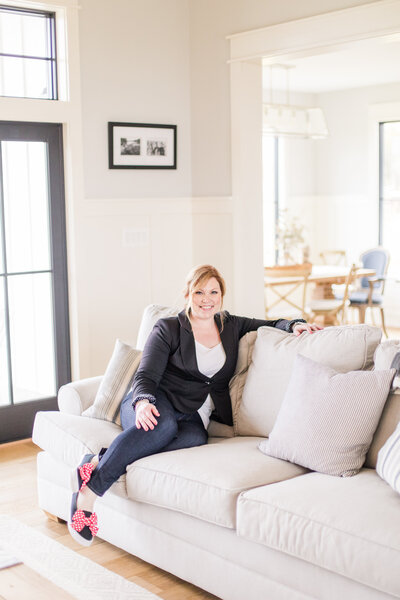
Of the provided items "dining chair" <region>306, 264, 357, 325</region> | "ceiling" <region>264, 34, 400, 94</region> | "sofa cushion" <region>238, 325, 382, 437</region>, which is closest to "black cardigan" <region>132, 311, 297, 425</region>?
"sofa cushion" <region>238, 325, 382, 437</region>

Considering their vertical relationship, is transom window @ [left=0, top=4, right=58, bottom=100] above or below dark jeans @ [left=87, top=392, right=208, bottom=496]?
above

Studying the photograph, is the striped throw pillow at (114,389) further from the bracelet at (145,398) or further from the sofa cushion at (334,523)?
the sofa cushion at (334,523)

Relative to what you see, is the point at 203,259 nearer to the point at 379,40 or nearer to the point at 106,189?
the point at 106,189

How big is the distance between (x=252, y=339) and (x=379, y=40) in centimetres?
203

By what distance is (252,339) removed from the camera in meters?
3.57

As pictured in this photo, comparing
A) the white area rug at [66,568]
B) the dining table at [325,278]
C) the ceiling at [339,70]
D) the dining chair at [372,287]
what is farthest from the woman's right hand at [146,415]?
the dining chair at [372,287]

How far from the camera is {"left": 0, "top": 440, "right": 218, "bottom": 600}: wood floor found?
3064 millimetres

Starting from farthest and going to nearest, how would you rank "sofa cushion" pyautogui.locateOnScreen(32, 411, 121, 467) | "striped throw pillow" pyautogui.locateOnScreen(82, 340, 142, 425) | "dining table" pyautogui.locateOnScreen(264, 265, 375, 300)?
"dining table" pyautogui.locateOnScreen(264, 265, 375, 300), "striped throw pillow" pyautogui.locateOnScreen(82, 340, 142, 425), "sofa cushion" pyautogui.locateOnScreen(32, 411, 121, 467)

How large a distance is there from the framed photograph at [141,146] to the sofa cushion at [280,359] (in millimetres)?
2178

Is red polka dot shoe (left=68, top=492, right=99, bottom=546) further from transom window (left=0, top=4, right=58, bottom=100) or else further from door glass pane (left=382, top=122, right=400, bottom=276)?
door glass pane (left=382, top=122, right=400, bottom=276)

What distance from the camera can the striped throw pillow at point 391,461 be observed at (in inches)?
103

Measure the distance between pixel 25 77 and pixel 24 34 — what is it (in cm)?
26

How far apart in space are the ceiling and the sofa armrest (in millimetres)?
3784

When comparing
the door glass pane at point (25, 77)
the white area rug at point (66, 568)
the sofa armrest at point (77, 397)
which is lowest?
the white area rug at point (66, 568)
